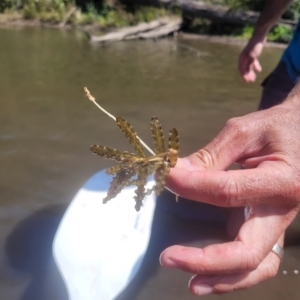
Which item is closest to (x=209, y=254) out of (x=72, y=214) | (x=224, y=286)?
(x=224, y=286)

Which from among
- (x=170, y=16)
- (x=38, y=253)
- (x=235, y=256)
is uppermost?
(x=235, y=256)

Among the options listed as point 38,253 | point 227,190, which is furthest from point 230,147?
point 38,253

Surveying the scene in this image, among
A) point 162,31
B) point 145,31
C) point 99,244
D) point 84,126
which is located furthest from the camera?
point 162,31

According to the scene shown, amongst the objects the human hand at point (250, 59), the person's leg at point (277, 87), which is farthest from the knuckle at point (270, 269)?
the human hand at point (250, 59)

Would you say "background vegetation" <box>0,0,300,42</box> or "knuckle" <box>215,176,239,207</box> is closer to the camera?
"knuckle" <box>215,176,239,207</box>

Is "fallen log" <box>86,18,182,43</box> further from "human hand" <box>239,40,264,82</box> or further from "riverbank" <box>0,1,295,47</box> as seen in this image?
"human hand" <box>239,40,264,82</box>

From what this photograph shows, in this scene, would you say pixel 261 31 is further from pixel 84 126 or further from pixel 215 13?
pixel 215 13

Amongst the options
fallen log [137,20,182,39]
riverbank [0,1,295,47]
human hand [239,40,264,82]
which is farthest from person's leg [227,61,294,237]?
riverbank [0,1,295,47]
